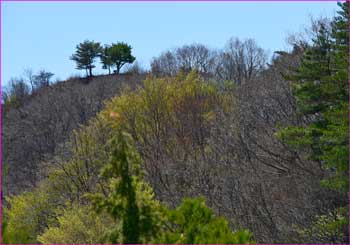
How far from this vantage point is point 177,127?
27.6 metres

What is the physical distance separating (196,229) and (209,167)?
15941 millimetres

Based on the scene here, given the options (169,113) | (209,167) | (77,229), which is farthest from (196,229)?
(169,113)

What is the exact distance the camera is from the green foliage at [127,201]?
563 centimetres

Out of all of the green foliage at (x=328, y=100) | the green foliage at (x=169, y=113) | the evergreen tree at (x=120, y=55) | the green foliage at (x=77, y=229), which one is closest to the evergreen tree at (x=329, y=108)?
the green foliage at (x=328, y=100)

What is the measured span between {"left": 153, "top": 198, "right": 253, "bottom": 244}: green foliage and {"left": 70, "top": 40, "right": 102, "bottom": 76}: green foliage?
47051 mm

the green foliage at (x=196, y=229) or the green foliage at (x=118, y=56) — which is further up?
the green foliage at (x=118, y=56)

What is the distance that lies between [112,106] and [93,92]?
1761 centimetres

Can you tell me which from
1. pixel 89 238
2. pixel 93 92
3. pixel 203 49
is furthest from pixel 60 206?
pixel 203 49

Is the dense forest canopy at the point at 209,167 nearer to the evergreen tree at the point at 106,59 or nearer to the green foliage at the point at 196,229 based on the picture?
the green foliage at the point at 196,229

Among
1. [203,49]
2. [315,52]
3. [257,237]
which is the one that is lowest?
[257,237]

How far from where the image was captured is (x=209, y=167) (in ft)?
72.2

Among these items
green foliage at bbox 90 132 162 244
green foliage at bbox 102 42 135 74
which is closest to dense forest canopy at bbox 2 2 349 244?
green foliage at bbox 90 132 162 244

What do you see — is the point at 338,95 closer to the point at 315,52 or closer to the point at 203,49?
the point at 315,52

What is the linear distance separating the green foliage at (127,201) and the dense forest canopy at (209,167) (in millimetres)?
10
